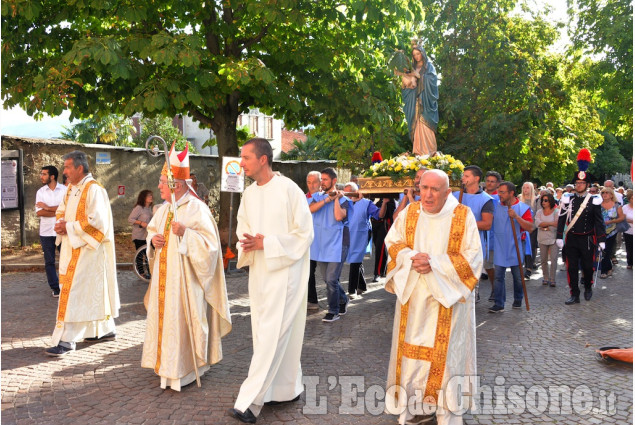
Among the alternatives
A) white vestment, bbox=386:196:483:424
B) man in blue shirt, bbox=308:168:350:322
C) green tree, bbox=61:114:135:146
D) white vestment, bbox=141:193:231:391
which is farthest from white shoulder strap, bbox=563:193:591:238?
green tree, bbox=61:114:135:146

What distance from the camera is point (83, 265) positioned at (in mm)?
6852

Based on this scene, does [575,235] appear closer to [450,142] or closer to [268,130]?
[450,142]

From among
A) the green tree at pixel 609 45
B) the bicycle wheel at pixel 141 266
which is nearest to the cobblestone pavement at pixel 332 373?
the bicycle wheel at pixel 141 266

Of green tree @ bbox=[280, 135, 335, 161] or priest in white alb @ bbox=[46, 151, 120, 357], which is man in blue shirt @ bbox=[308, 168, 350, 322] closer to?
priest in white alb @ bbox=[46, 151, 120, 357]

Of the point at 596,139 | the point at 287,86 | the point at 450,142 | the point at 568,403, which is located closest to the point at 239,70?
the point at 287,86

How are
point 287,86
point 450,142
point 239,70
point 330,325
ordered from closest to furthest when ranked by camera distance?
point 330,325 → point 239,70 → point 287,86 → point 450,142

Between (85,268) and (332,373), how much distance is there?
9.84ft

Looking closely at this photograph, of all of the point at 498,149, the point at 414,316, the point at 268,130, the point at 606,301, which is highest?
the point at 268,130

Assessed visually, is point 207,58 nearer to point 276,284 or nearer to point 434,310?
point 276,284

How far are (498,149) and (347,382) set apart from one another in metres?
22.6

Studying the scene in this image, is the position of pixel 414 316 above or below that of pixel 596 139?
below

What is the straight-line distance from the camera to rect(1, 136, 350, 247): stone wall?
51.1 ft

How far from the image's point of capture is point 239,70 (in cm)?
1166

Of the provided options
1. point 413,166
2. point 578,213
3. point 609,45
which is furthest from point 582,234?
point 609,45
